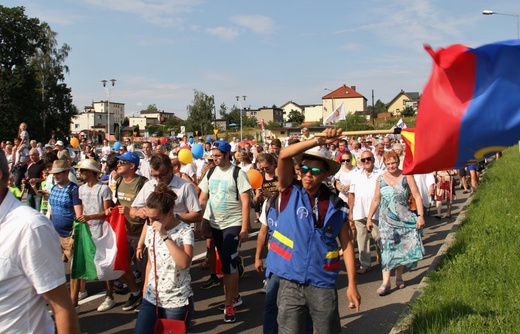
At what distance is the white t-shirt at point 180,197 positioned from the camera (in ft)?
18.9

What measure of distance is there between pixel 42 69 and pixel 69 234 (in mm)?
58243

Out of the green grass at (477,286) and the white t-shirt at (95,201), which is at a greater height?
the white t-shirt at (95,201)

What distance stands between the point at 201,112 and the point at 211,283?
102 metres

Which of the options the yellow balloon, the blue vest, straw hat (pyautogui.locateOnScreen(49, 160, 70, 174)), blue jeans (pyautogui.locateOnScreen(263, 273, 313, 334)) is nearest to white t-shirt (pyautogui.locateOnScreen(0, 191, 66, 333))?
the blue vest

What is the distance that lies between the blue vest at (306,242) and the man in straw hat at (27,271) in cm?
180

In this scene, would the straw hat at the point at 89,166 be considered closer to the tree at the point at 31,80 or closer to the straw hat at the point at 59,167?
the straw hat at the point at 59,167

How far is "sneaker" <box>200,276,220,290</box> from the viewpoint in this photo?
282 inches

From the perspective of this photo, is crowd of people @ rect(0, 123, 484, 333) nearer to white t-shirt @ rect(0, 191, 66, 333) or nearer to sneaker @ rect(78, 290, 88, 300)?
white t-shirt @ rect(0, 191, 66, 333)

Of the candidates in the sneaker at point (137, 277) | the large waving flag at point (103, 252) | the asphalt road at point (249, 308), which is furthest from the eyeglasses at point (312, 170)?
the sneaker at point (137, 277)

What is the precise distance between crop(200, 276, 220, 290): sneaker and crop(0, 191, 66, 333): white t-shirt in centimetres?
476

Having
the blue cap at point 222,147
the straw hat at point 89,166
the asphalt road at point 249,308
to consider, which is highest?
the blue cap at point 222,147

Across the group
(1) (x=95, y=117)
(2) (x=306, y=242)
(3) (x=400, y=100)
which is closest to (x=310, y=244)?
(2) (x=306, y=242)

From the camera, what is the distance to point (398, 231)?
6941 mm

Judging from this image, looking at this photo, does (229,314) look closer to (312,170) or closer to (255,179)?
(255,179)
